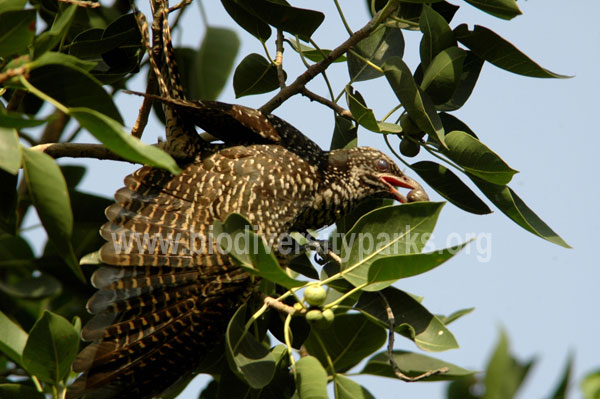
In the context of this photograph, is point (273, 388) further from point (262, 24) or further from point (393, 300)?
point (262, 24)

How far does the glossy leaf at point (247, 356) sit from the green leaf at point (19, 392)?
665 mm

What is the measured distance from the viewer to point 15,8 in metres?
1.91

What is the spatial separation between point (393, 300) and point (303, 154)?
3.03 ft

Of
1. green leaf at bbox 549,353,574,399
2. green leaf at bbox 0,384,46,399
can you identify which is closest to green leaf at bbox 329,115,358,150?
green leaf at bbox 0,384,46,399

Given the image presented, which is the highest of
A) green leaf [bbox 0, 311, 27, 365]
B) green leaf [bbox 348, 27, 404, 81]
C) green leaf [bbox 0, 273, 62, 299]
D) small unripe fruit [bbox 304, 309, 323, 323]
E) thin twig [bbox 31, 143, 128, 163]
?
green leaf [bbox 348, 27, 404, 81]

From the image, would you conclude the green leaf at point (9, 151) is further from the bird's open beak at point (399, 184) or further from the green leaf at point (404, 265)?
the bird's open beak at point (399, 184)

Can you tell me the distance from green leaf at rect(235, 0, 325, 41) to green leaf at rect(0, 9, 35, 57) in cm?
100

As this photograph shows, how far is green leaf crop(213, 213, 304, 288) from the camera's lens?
1.92m

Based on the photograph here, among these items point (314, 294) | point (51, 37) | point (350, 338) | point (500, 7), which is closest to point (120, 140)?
point (51, 37)

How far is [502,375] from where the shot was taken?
71 cm

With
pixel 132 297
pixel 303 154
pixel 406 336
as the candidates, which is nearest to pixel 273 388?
pixel 406 336

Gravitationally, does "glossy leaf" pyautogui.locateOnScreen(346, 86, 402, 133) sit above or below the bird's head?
above

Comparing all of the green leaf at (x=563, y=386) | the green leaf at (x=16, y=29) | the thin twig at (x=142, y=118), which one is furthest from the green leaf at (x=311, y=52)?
the green leaf at (x=563, y=386)

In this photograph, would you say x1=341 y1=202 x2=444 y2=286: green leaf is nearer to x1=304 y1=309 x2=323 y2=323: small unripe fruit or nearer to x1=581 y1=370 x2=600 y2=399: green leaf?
x1=304 y1=309 x2=323 y2=323: small unripe fruit
